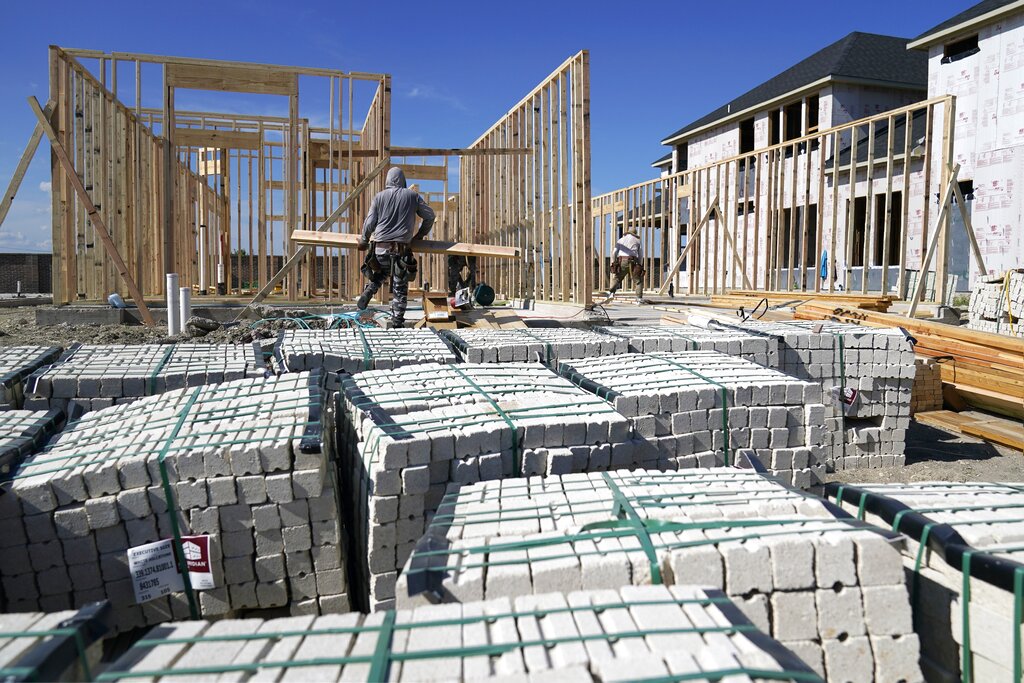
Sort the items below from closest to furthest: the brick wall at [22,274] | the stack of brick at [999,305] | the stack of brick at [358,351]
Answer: the stack of brick at [358,351], the stack of brick at [999,305], the brick wall at [22,274]

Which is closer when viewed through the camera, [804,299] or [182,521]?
[182,521]

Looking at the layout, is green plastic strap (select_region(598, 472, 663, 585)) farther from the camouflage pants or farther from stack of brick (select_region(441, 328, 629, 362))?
the camouflage pants

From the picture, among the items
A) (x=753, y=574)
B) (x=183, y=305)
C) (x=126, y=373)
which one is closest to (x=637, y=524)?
(x=753, y=574)

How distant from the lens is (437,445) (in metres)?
3.41

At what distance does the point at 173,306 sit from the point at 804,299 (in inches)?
423

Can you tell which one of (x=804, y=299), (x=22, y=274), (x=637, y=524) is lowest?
(x=637, y=524)

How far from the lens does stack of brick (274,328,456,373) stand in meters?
5.62

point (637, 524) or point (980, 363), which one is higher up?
point (980, 363)

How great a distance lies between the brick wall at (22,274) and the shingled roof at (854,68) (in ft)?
113

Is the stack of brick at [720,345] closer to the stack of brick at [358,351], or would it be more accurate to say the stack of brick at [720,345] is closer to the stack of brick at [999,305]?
the stack of brick at [358,351]

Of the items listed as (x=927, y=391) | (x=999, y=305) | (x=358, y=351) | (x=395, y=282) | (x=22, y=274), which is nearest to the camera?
(x=358, y=351)

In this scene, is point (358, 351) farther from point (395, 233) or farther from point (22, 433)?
point (395, 233)

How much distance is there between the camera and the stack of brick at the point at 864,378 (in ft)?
21.1

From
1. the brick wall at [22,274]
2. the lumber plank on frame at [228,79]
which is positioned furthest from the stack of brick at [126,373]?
the brick wall at [22,274]
